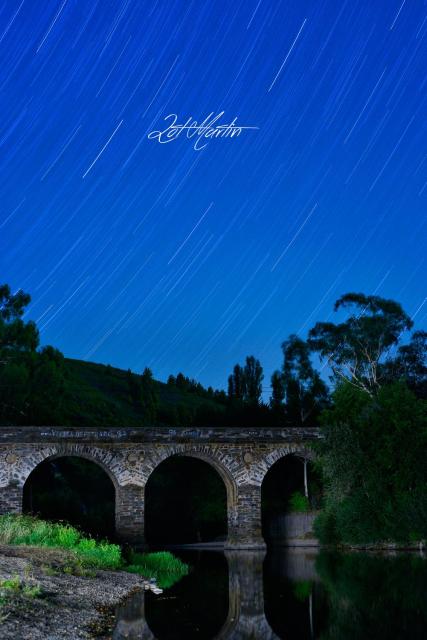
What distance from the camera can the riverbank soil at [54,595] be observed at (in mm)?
10367

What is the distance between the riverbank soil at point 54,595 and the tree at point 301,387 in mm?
35002

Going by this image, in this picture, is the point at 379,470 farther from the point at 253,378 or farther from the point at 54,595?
the point at 253,378

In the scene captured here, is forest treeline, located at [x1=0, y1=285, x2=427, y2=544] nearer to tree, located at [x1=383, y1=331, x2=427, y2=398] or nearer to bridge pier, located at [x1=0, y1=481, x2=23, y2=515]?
tree, located at [x1=383, y1=331, x2=427, y2=398]

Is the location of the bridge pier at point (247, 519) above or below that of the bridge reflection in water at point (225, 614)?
above

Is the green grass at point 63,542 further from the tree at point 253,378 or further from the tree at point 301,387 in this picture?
the tree at point 253,378

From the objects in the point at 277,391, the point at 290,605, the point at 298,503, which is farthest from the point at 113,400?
the point at 290,605

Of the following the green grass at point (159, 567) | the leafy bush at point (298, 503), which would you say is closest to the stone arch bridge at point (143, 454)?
the leafy bush at point (298, 503)

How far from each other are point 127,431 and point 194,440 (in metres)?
3.01

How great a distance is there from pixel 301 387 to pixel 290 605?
39851 millimetres

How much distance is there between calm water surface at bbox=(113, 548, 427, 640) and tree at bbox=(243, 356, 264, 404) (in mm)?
45158

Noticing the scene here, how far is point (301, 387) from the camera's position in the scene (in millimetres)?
55125

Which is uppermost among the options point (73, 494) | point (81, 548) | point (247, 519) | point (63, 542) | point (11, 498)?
point (73, 494)

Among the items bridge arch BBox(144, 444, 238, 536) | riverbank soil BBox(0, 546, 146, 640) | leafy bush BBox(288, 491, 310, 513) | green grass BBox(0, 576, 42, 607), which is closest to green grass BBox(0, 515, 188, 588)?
riverbank soil BBox(0, 546, 146, 640)

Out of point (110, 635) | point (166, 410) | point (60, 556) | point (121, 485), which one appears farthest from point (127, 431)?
point (166, 410)
